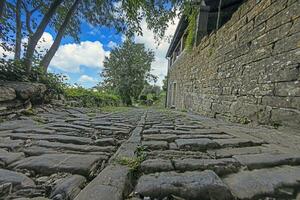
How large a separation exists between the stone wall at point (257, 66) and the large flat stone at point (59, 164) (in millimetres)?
2632

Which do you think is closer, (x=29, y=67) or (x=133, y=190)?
(x=133, y=190)

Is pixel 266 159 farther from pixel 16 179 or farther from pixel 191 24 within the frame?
pixel 191 24

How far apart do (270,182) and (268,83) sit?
8.85ft

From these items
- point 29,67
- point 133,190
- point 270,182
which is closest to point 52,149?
point 133,190

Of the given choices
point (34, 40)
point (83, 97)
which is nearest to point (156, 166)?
point (34, 40)

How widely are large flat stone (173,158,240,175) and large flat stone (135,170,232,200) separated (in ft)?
0.43

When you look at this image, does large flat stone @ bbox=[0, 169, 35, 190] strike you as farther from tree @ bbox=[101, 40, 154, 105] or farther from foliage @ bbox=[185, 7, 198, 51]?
tree @ bbox=[101, 40, 154, 105]

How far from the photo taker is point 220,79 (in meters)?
5.25

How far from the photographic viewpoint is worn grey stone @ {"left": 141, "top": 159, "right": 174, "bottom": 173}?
1203 mm

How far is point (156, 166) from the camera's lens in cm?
123

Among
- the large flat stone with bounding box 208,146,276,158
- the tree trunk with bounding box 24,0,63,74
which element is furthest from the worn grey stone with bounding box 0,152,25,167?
the tree trunk with bounding box 24,0,63,74

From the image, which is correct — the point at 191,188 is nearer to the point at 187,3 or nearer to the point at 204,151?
the point at 204,151

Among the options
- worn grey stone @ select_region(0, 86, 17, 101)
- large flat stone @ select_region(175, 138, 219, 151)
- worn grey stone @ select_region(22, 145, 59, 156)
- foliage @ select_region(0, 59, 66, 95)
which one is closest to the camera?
worn grey stone @ select_region(22, 145, 59, 156)

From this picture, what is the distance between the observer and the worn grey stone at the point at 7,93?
9.96 ft
